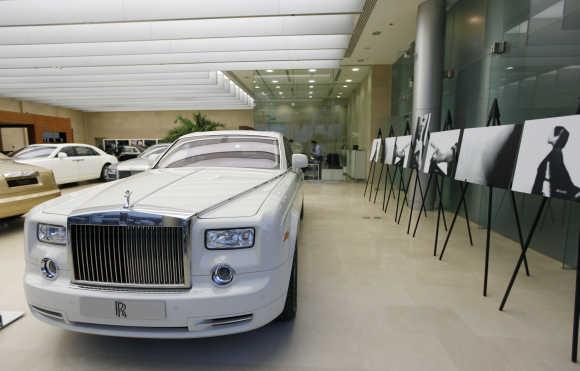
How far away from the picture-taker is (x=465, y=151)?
3.70m

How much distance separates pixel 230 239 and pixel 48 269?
1162 millimetres

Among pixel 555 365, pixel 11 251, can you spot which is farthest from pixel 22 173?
pixel 555 365

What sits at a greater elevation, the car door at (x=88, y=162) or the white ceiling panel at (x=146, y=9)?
the white ceiling panel at (x=146, y=9)

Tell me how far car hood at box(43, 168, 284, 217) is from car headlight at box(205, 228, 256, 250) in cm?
11

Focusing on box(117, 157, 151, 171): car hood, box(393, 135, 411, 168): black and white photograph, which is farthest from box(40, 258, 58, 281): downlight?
box(117, 157, 151, 171): car hood

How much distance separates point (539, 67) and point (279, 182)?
13.2 ft

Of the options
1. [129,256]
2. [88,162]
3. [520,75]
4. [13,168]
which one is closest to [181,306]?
[129,256]

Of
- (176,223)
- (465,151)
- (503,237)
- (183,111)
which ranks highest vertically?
(183,111)

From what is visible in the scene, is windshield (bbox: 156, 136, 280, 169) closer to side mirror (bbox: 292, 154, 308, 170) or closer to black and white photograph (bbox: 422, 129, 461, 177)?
side mirror (bbox: 292, 154, 308, 170)

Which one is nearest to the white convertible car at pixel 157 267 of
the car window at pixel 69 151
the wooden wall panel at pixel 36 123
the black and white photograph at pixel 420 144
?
the black and white photograph at pixel 420 144

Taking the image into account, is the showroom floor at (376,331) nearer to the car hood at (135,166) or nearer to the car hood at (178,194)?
the car hood at (178,194)

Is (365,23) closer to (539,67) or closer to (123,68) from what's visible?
(539,67)

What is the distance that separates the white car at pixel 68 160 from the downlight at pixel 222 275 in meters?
8.96

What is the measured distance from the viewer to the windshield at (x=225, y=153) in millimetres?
3500
